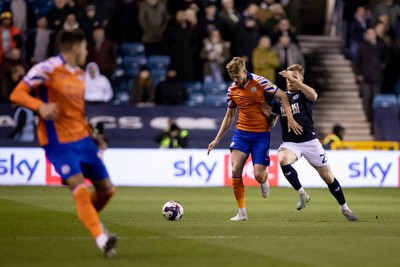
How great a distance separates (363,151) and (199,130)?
4044 millimetres

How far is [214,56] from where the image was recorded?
1019 inches

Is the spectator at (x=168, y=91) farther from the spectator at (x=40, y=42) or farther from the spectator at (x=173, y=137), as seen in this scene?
A: the spectator at (x=40, y=42)

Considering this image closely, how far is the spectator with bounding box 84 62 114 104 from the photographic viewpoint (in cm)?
2442

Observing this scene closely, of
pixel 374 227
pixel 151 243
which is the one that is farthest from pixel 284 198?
pixel 151 243

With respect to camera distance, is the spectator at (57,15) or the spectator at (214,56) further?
the spectator at (214,56)

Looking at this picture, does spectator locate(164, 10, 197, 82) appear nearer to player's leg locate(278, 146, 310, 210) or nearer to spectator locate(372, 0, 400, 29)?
spectator locate(372, 0, 400, 29)

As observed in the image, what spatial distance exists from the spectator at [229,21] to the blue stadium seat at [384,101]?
3936mm

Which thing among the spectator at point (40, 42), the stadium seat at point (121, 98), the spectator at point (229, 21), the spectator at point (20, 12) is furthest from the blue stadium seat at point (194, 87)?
the spectator at point (20, 12)

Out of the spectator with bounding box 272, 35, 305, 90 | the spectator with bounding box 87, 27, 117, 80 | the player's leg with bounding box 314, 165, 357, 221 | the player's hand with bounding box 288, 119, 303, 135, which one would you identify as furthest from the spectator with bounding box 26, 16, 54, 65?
the player's leg with bounding box 314, 165, 357, 221

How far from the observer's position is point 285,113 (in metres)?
14.7

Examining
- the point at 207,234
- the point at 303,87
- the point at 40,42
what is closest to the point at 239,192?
the point at 303,87

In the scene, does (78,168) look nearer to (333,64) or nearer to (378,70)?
(378,70)

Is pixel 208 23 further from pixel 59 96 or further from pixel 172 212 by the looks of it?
pixel 59 96

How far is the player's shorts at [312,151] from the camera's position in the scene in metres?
14.7
